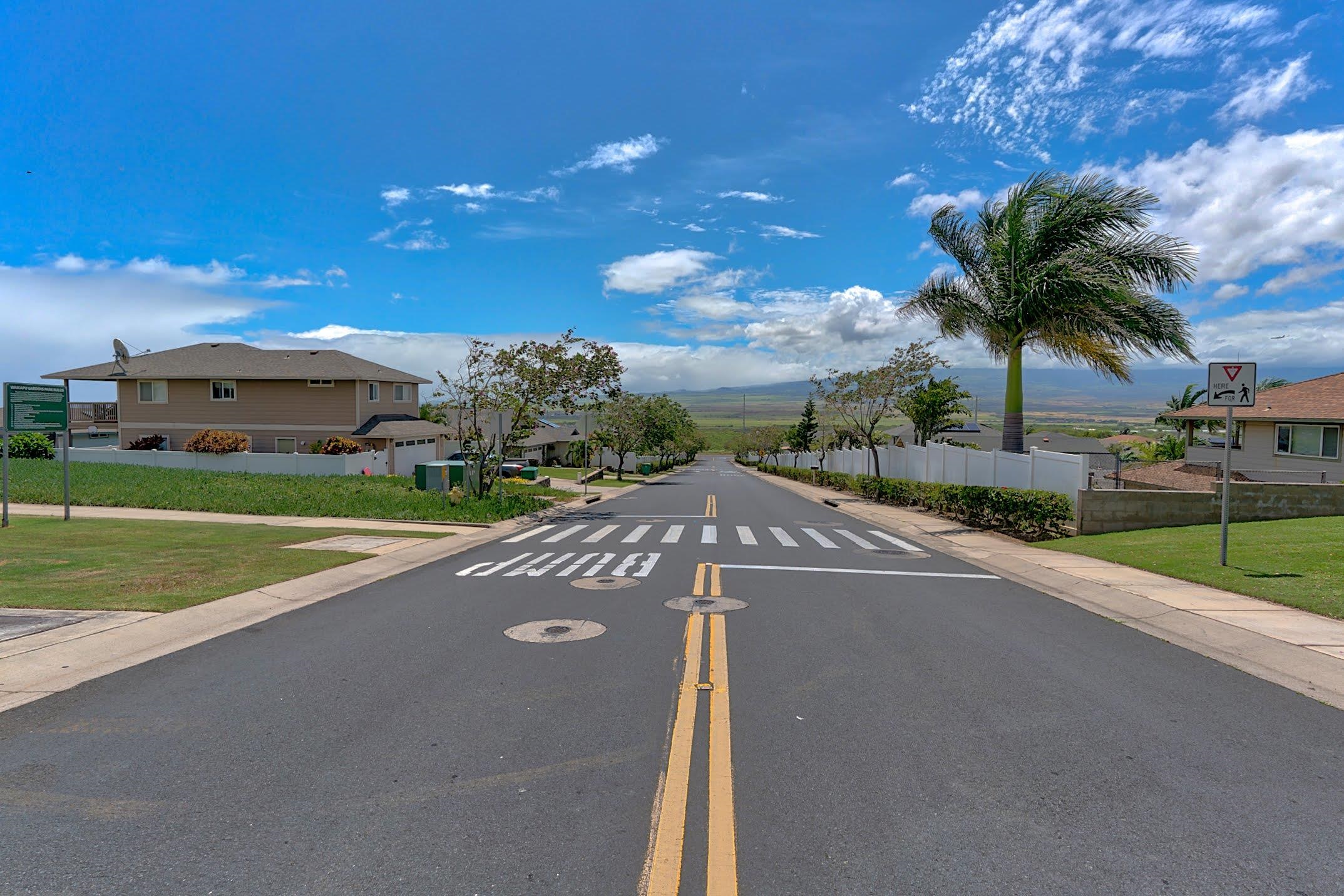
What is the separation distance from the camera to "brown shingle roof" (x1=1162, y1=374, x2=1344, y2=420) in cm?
2534

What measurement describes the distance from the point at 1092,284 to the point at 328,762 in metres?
18.7

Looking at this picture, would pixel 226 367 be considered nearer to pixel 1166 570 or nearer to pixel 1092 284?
pixel 1092 284

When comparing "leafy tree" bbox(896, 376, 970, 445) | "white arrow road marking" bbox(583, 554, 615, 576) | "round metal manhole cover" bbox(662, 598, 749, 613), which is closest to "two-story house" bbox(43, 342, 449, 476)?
"leafy tree" bbox(896, 376, 970, 445)

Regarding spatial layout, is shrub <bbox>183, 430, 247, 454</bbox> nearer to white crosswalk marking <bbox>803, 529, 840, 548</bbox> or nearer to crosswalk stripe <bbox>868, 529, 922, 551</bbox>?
white crosswalk marking <bbox>803, 529, 840, 548</bbox>

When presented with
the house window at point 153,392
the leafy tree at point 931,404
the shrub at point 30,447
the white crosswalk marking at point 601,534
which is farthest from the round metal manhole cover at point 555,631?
the house window at point 153,392

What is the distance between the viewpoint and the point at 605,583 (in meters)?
11.1

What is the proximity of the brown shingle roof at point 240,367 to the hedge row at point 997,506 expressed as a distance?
28306 mm

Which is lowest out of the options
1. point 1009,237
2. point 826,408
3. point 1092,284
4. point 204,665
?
point 204,665

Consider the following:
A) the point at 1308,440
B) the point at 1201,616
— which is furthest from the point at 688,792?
the point at 1308,440

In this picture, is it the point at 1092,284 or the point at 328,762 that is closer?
the point at 328,762

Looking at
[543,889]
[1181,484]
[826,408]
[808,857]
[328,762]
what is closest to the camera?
[543,889]

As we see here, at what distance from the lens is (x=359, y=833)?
3.91m

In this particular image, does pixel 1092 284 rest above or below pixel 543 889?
above

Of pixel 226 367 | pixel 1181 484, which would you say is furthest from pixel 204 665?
pixel 226 367
